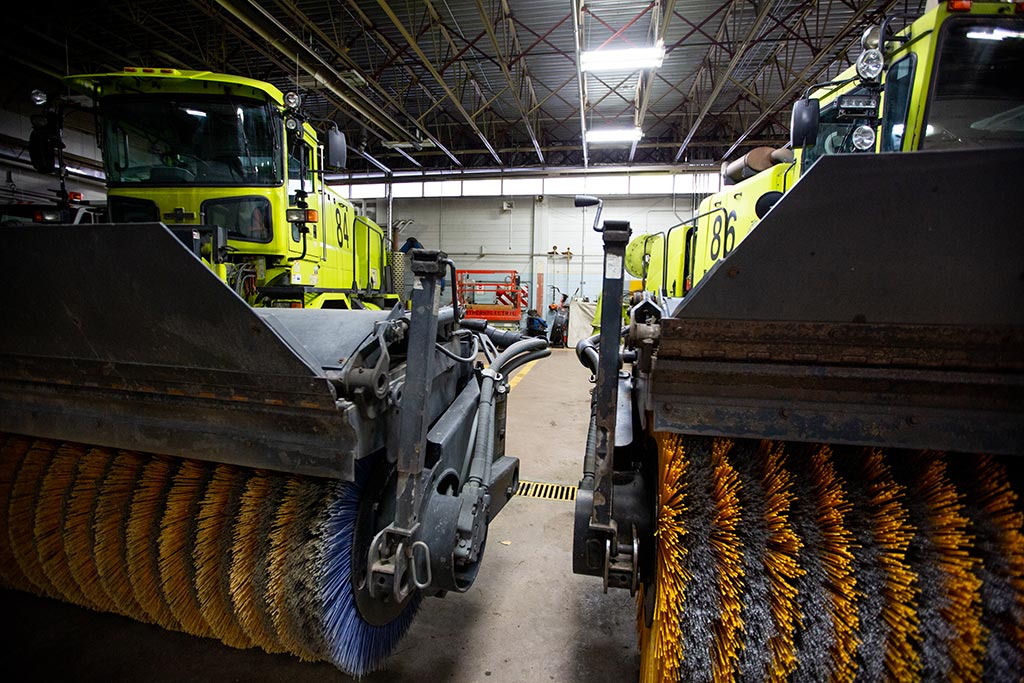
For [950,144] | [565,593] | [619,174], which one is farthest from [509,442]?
[619,174]

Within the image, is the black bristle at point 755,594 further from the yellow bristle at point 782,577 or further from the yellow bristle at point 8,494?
the yellow bristle at point 8,494

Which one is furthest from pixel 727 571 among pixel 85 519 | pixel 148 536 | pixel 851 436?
pixel 85 519

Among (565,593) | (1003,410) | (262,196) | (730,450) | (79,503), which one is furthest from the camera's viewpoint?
(262,196)

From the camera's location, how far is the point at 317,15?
722 cm

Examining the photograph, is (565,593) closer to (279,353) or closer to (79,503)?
(279,353)

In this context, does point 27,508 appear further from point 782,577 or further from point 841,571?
point 841,571

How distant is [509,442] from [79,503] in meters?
2.95

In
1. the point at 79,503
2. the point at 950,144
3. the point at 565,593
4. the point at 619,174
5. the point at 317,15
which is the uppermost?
the point at 317,15

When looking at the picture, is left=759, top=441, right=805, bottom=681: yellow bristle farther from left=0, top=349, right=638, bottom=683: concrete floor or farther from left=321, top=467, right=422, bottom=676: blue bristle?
left=321, top=467, right=422, bottom=676: blue bristle

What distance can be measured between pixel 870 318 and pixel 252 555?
1656mm

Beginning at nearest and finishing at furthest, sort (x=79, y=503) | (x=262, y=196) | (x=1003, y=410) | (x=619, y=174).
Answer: (x=1003, y=410)
(x=79, y=503)
(x=262, y=196)
(x=619, y=174)

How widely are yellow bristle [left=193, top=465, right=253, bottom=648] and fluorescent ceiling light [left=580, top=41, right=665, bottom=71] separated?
6.08m

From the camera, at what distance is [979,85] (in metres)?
2.99

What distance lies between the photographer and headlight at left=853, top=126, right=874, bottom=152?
10.3ft
